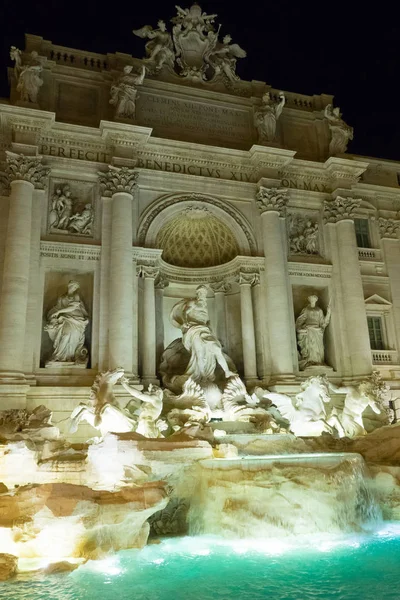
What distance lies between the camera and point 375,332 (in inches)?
837

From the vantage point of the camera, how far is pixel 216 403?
16500mm

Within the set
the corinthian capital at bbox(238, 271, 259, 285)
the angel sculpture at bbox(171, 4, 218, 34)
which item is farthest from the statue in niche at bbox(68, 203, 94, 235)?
the angel sculpture at bbox(171, 4, 218, 34)

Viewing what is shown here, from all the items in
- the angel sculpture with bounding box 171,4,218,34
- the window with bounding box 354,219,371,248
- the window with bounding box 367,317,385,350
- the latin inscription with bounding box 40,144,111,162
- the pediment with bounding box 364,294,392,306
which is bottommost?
the window with bounding box 367,317,385,350

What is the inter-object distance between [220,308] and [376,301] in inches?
248

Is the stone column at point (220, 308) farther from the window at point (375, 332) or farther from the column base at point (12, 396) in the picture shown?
the column base at point (12, 396)

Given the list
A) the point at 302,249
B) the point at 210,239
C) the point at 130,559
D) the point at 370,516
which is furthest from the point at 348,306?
the point at 130,559

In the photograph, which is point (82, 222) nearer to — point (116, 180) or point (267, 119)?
point (116, 180)

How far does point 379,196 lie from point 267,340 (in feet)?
29.7

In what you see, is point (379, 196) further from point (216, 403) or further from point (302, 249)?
point (216, 403)

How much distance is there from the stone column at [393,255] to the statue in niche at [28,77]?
48.1 ft

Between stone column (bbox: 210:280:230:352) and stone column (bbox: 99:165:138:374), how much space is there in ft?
14.0

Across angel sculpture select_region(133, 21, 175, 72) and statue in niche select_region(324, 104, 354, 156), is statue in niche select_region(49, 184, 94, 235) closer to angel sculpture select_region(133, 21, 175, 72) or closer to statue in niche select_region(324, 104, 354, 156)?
angel sculpture select_region(133, 21, 175, 72)

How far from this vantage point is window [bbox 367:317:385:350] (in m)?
21.0

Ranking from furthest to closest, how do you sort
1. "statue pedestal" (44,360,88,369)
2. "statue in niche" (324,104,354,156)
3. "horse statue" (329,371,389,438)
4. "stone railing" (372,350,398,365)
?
"statue in niche" (324,104,354,156)
"stone railing" (372,350,398,365)
"statue pedestal" (44,360,88,369)
"horse statue" (329,371,389,438)
